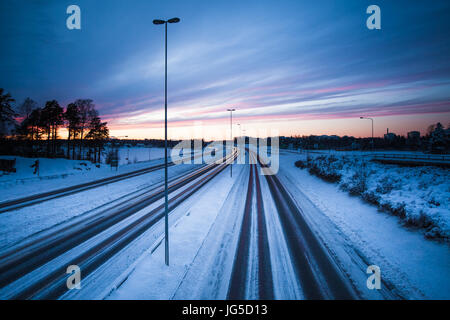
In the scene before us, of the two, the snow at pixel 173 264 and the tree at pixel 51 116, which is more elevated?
the tree at pixel 51 116

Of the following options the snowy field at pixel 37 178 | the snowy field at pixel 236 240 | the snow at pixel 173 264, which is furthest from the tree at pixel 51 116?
the snow at pixel 173 264

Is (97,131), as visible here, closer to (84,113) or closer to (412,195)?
(84,113)

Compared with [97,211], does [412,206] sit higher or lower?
higher

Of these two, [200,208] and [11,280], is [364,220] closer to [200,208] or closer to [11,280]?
[200,208]

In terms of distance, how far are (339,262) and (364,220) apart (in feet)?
18.2

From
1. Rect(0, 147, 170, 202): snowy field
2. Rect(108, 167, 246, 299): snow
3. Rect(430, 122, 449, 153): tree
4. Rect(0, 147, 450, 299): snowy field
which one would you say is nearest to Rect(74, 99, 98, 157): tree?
Rect(0, 147, 170, 202): snowy field

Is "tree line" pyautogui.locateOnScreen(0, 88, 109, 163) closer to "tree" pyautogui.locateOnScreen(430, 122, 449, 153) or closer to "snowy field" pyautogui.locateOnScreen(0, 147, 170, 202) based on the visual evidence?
"snowy field" pyautogui.locateOnScreen(0, 147, 170, 202)

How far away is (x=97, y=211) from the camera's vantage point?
43.9 feet

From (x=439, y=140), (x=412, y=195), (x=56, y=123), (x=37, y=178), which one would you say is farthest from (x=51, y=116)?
(x=439, y=140)

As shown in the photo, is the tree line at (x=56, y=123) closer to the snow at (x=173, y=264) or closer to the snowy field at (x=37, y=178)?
the snowy field at (x=37, y=178)

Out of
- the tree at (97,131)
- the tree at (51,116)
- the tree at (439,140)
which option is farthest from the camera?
the tree at (439,140)
